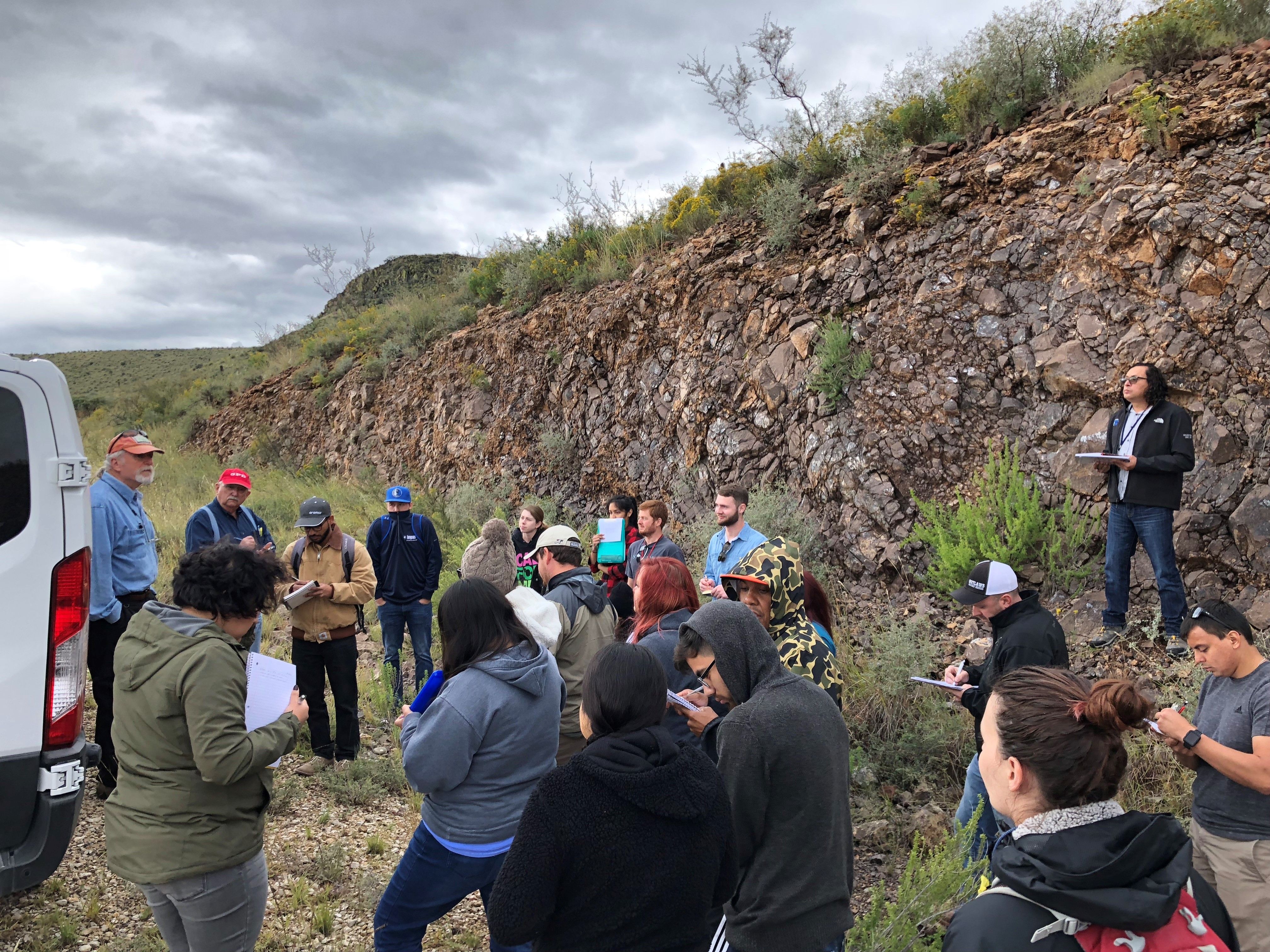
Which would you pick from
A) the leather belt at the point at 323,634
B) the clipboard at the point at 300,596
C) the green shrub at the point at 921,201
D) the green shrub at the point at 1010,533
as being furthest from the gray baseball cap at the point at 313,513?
the green shrub at the point at 921,201

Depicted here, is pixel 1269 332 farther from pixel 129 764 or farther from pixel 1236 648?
pixel 129 764

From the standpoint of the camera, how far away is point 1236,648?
10.4 feet

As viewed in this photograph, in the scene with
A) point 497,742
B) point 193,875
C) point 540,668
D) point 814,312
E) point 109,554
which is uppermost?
point 814,312

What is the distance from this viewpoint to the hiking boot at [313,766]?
564cm

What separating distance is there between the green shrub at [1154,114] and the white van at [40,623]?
922 cm

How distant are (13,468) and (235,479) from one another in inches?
101

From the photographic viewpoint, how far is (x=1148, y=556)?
6281 millimetres

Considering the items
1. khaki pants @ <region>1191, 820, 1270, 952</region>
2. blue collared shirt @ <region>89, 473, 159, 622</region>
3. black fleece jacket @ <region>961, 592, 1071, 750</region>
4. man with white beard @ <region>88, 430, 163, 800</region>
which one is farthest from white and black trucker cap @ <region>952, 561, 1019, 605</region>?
blue collared shirt @ <region>89, 473, 159, 622</region>

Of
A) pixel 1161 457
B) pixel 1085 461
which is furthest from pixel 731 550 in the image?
pixel 1085 461

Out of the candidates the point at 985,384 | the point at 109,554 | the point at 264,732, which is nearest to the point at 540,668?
the point at 264,732

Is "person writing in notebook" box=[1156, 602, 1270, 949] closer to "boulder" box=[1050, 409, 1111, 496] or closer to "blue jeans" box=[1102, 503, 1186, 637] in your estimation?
"blue jeans" box=[1102, 503, 1186, 637]

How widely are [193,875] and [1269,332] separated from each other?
8397mm

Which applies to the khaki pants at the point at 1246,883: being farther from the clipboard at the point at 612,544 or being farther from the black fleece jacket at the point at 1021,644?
the clipboard at the point at 612,544

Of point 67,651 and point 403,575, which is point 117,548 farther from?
point 403,575
